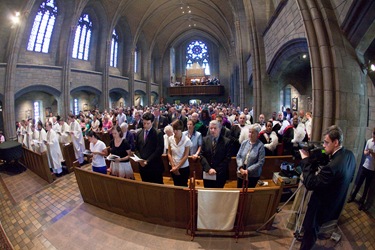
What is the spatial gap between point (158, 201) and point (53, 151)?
16.3 ft

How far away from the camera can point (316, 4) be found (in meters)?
4.38

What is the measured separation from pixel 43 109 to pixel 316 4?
17205 mm

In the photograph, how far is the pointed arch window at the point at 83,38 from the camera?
1670cm

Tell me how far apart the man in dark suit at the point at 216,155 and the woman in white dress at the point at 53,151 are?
5571 mm

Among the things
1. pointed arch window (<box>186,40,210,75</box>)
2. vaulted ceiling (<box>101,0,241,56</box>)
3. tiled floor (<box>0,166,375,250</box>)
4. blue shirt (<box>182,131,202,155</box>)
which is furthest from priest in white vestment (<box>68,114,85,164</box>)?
pointed arch window (<box>186,40,210,75</box>)

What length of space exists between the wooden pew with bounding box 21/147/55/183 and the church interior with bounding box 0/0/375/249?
0.73 feet

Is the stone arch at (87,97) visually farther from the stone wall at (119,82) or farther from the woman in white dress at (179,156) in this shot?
the woman in white dress at (179,156)

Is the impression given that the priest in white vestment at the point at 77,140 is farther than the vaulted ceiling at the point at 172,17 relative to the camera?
No

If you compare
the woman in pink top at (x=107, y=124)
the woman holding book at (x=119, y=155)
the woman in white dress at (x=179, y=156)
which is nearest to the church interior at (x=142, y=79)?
the woman holding book at (x=119, y=155)

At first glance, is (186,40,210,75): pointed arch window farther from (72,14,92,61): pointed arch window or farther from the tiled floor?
the tiled floor

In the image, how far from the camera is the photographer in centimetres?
236

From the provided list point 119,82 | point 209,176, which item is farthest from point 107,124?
point 119,82

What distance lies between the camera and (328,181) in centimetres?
233

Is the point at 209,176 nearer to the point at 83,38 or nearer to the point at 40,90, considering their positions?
the point at 40,90
